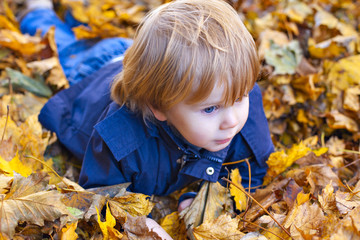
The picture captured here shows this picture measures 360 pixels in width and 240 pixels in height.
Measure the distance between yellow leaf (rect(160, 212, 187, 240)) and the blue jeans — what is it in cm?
109

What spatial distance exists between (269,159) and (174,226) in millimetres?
552

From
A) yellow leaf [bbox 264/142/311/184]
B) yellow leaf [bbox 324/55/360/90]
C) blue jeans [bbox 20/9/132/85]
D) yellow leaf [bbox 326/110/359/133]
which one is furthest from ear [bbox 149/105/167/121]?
yellow leaf [bbox 324/55/360/90]

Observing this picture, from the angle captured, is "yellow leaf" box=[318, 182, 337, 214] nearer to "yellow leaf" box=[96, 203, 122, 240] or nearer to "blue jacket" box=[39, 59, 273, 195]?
A: "blue jacket" box=[39, 59, 273, 195]

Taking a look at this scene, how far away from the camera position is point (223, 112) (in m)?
1.26

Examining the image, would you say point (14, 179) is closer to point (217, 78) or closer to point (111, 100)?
point (111, 100)

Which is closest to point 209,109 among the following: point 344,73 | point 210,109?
point 210,109

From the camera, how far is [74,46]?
2363 mm

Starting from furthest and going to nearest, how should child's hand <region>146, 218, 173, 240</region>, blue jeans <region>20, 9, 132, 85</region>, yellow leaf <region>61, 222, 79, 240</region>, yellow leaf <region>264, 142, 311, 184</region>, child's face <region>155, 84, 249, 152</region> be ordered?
blue jeans <region>20, 9, 132, 85</region> → yellow leaf <region>264, 142, 311, 184</region> → child's hand <region>146, 218, 173, 240</region> → child's face <region>155, 84, 249, 152</region> → yellow leaf <region>61, 222, 79, 240</region>

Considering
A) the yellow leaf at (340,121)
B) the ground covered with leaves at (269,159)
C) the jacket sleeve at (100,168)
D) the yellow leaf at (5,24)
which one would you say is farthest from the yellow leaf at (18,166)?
the yellow leaf at (340,121)

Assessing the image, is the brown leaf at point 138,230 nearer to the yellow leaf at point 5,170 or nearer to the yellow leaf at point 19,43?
the yellow leaf at point 5,170

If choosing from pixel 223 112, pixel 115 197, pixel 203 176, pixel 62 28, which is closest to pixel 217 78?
pixel 223 112

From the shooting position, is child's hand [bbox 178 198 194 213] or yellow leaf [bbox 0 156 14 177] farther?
child's hand [bbox 178 198 194 213]

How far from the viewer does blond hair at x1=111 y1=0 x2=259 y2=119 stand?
1154mm

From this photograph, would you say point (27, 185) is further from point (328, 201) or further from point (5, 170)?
point (328, 201)
